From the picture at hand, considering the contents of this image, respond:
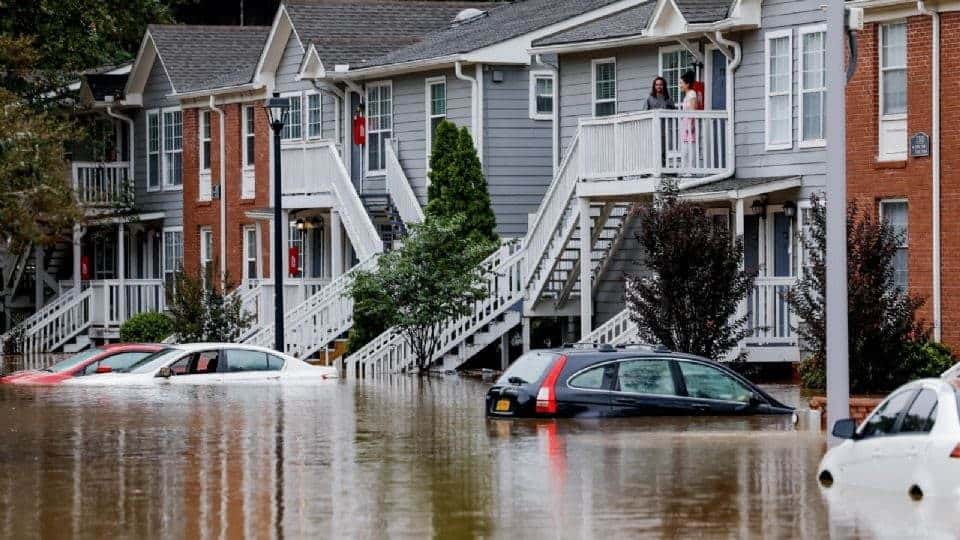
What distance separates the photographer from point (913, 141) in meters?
33.5

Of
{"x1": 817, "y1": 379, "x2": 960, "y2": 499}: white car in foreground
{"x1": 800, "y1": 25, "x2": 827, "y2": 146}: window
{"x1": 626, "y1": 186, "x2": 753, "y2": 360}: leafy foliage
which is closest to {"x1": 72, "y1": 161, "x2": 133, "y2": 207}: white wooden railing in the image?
{"x1": 800, "y1": 25, "x2": 827, "y2": 146}: window

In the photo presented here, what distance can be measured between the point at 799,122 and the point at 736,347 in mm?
4308

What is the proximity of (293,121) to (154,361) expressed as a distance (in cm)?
1628

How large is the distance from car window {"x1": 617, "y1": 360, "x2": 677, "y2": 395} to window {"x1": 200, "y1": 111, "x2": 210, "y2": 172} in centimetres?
3076

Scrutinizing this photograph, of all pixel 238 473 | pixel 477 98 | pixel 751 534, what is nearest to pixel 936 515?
pixel 751 534

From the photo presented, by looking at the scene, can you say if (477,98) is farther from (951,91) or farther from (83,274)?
(83,274)

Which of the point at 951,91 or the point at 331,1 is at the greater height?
the point at 331,1

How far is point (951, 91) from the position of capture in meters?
33.0

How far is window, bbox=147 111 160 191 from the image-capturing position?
57656 millimetres

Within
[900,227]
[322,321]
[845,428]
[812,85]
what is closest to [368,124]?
[322,321]

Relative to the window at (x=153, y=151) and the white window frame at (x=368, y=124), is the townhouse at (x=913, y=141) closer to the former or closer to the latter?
the white window frame at (x=368, y=124)

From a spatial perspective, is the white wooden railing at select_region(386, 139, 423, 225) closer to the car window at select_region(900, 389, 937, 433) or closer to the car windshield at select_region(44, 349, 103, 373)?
the car windshield at select_region(44, 349, 103, 373)

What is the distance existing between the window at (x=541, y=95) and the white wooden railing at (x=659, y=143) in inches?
273

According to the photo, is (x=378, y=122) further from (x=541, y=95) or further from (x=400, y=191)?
(x=541, y=95)
